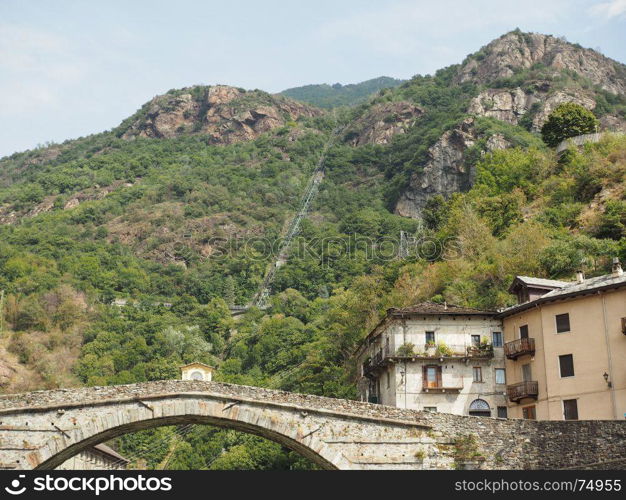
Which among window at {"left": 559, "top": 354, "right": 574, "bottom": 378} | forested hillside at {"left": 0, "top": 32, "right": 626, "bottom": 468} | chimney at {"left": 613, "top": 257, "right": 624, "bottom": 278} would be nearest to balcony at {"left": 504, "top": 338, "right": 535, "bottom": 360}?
window at {"left": 559, "top": 354, "right": 574, "bottom": 378}

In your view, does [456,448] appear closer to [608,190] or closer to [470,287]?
[470,287]

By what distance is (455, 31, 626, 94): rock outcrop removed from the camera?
6521 inches

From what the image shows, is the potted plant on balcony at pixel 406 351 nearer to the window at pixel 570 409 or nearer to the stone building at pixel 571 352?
the stone building at pixel 571 352

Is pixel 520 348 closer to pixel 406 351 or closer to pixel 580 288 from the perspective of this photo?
pixel 580 288

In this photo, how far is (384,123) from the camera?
18588cm

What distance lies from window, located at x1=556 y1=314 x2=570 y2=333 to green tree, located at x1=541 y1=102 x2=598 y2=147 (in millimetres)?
50291

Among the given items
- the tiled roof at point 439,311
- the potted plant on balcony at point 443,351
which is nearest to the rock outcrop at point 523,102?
the tiled roof at point 439,311

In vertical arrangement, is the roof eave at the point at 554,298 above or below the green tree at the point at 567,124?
below

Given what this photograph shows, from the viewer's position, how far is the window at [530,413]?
4172 centimetres

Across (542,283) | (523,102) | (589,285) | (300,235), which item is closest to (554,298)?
(589,285)

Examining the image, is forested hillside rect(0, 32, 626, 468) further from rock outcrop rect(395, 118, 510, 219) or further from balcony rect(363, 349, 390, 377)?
balcony rect(363, 349, 390, 377)

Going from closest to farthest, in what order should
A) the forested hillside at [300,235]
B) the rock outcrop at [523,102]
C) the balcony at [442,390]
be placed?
the balcony at [442,390], the forested hillside at [300,235], the rock outcrop at [523,102]

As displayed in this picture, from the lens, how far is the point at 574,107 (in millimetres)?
89062

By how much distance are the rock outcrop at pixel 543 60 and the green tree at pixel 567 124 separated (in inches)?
2955
